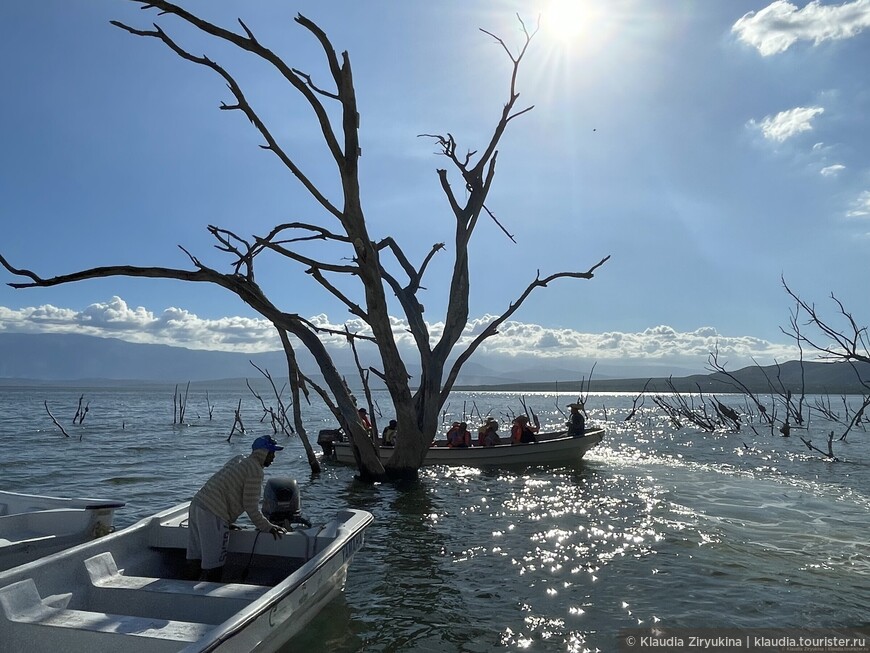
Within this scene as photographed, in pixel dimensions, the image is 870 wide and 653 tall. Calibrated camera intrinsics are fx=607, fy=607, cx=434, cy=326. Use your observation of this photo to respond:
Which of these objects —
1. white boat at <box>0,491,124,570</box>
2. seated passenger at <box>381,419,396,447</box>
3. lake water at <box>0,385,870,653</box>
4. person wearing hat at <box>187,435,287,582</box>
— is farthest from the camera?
seated passenger at <box>381,419,396,447</box>

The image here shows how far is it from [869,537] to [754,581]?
4.23m

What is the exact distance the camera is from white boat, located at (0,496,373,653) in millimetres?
4613

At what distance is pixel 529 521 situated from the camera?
473 inches

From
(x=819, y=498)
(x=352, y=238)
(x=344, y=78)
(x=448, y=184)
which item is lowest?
(x=819, y=498)

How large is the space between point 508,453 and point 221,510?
45.7ft

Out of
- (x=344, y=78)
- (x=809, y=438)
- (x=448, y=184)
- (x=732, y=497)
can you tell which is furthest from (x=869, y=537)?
(x=809, y=438)

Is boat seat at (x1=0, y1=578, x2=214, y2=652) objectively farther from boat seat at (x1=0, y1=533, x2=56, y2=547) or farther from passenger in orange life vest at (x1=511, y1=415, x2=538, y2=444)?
passenger in orange life vest at (x1=511, y1=415, x2=538, y2=444)

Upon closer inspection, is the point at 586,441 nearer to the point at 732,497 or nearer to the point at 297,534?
the point at 732,497

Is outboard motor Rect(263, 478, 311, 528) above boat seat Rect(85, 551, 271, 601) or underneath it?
above

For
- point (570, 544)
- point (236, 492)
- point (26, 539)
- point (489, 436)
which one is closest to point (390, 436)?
point (489, 436)

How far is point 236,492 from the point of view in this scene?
6.87 meters

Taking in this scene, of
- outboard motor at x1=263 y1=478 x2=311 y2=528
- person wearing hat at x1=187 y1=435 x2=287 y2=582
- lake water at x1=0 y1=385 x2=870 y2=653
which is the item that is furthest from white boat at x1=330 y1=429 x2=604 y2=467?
person wearing hat at x1=187 y1=435 x2=287 y2=582

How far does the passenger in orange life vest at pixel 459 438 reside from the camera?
20.0 metres

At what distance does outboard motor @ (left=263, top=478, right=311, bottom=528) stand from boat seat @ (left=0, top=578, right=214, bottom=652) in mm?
3053
